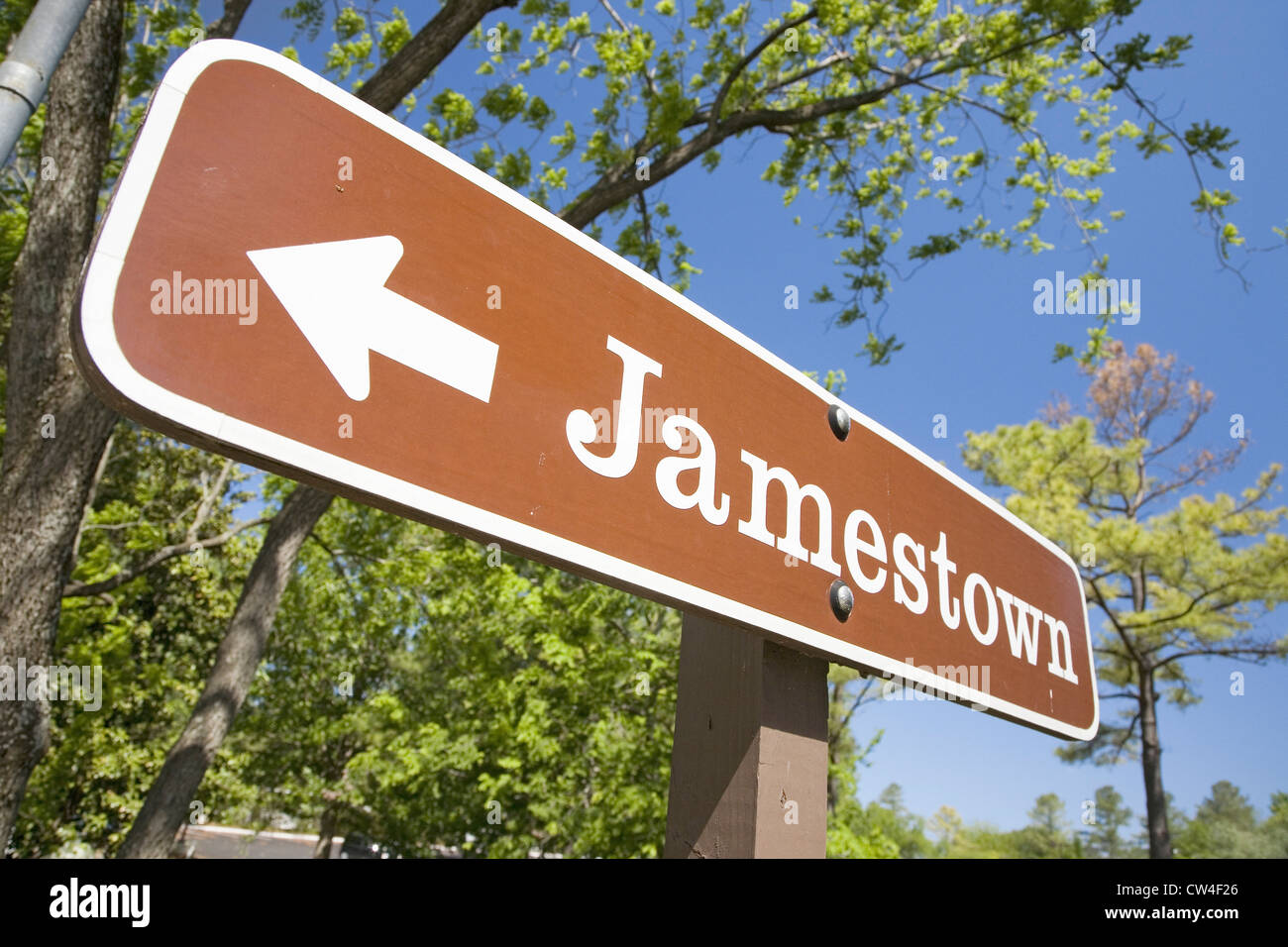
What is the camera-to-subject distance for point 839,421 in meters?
1.53

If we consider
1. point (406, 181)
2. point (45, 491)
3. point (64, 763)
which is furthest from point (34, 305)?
point (64, 763)

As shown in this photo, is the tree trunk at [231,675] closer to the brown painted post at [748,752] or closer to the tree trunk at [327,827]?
the brown painted post at [748,752]

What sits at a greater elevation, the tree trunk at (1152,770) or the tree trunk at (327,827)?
the tree trunk at (1152,770)

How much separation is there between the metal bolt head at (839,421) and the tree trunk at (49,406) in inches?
128

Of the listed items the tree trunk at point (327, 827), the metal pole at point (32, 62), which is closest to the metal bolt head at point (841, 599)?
the metal pole at point (32, 62)

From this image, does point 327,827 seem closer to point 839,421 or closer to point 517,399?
point 839,421

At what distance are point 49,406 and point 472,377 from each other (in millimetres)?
3390

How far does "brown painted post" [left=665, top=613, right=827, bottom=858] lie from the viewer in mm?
1225

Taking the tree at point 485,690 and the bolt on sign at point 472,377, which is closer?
the bolt on sign at point 472,377

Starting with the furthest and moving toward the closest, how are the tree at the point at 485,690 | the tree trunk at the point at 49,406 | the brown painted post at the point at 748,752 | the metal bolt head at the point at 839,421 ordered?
the tree at the point at 485,690
the tree trunk at the point at 49,406
the metal bolt head at the point at 839,421
the brown painted post at the point at 748,752

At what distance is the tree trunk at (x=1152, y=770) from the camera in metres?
13.1

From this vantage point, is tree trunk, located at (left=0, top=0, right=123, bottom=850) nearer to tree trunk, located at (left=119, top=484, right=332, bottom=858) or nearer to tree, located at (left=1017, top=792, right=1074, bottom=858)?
tree trunk, located at (left=119, top=484, right=332, bottom=858)

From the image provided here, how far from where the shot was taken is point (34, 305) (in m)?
A: 3.53
